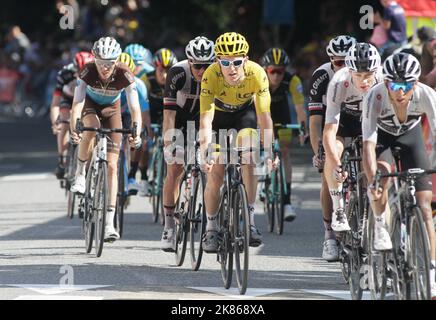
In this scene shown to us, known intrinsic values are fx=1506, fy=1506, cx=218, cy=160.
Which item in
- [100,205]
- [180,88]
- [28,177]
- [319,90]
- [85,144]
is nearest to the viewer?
[319,90]

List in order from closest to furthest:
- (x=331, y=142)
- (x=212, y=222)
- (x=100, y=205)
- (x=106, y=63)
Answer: (x=331, y=142) → (x=212, y=222) → (x=100, y=205) → (x=106, y=63)

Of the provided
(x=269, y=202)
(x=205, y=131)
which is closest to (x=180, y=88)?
(x=205, y=131)

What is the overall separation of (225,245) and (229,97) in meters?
1.29

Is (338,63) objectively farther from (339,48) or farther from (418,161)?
(418,161)

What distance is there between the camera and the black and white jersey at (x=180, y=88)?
1325 centimetres

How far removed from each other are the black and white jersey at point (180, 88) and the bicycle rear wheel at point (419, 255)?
13.4 feet

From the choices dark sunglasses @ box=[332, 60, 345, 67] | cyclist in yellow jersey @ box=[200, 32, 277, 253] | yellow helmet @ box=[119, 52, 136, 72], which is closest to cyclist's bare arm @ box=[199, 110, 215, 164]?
cyclist in yellow jersey @ box=[200, 32, 277, 253]

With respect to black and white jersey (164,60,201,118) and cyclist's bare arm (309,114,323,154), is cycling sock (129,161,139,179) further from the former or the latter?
cyclist's bare arm (309,114,323,154)

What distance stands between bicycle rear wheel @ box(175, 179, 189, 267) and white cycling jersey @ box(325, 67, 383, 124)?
5.46 feet

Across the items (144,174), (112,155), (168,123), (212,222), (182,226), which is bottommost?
(182,226)

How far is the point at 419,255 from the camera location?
9570 mm

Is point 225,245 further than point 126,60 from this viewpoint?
No

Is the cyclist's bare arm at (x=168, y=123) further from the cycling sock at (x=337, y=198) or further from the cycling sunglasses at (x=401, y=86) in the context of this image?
the cycling sunglasses at (x=401, y=86)

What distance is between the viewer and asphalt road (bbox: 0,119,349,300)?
11.3 metres
